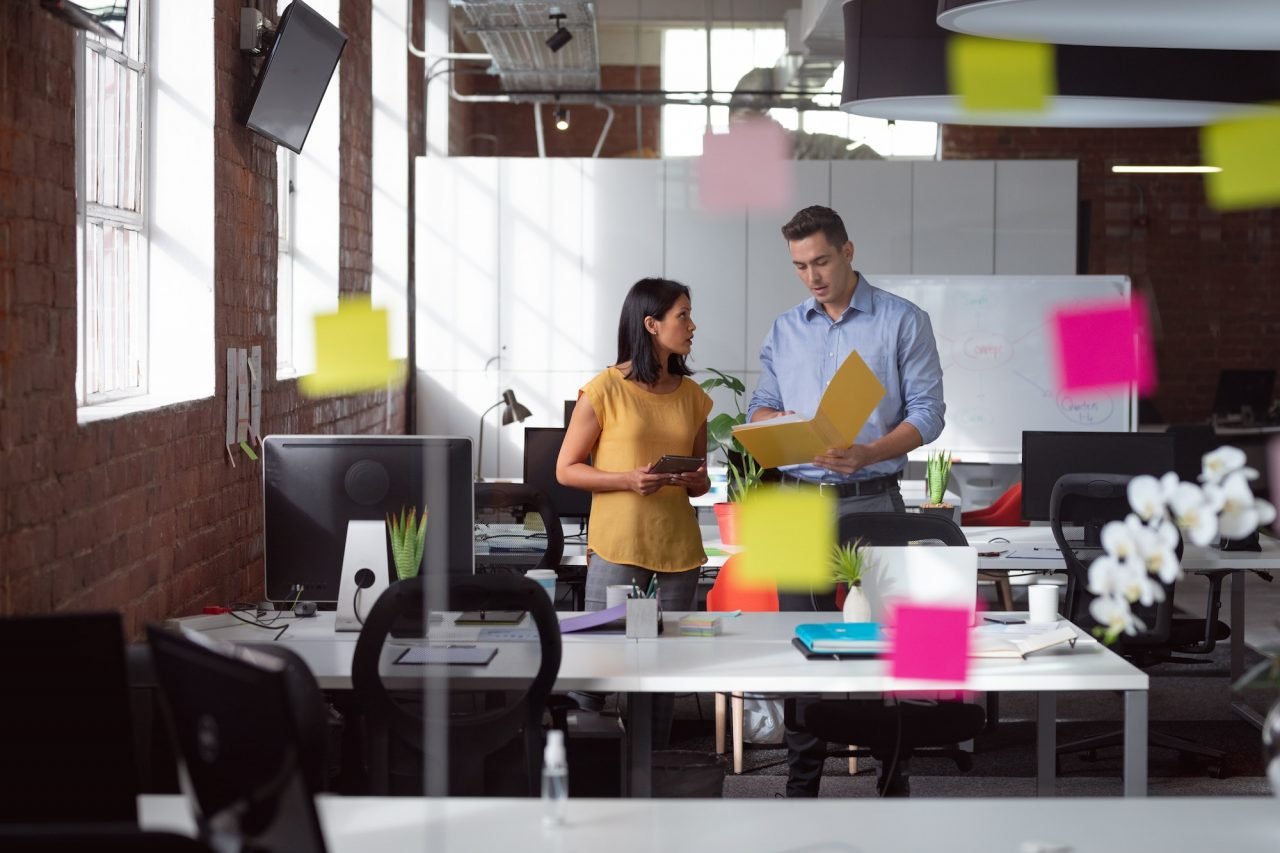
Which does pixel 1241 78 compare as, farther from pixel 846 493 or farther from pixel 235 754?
pixel 235 754

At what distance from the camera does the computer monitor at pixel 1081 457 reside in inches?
184

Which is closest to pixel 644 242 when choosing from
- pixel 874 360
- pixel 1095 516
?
pixel 1095 516

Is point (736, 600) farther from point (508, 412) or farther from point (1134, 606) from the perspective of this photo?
point (508, 412)

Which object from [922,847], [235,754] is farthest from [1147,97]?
[235,754]

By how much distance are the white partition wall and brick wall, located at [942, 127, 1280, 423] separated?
2.56 metres

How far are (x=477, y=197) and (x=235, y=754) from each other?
23.1 feet

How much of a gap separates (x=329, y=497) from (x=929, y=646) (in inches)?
57.4

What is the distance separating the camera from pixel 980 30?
6.66ft

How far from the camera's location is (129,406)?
346 centimetres

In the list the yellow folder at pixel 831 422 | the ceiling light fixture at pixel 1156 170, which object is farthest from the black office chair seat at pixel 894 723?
the ceiling light fixture at pixel 1156 170

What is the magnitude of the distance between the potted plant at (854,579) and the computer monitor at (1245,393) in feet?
26.1

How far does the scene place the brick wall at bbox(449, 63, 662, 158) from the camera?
10820mm

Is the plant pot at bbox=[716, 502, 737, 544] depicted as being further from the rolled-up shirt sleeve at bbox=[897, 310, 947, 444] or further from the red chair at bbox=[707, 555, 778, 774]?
the rolled-up shirt sleeve at bbox=[897, 310, 947, 444]

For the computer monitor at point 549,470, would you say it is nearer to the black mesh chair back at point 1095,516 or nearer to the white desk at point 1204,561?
the white desk at point 1204,561
